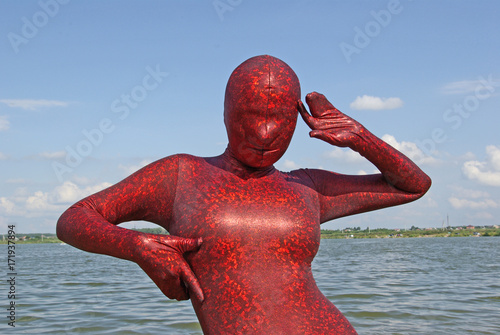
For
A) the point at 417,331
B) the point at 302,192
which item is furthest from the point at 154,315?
the point at 302,192

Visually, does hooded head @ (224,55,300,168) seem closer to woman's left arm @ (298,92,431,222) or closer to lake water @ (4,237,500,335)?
woman's left arm @ (298,92,431,222)

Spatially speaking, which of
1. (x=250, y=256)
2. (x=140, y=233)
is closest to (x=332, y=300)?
(x=250, y=256)

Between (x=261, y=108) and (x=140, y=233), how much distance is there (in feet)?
2.44

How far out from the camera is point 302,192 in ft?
9.32

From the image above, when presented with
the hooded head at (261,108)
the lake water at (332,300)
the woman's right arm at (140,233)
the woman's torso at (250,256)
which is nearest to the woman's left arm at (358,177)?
the hooded head at (261,108)

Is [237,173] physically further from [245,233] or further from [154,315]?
[154,315]

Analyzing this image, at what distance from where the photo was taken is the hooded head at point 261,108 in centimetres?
256

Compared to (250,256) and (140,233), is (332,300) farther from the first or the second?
(140,233)

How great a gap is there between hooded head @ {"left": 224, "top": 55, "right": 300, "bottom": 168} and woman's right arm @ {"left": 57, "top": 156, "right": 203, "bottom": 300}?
1.17ft

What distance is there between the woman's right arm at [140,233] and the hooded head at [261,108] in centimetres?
36

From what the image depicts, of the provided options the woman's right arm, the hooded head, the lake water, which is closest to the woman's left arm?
the hooded head

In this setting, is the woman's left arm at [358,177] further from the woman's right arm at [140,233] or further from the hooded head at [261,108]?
the woman's right arm at [140,233]

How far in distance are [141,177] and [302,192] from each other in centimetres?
77

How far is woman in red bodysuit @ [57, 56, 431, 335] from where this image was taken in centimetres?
245
